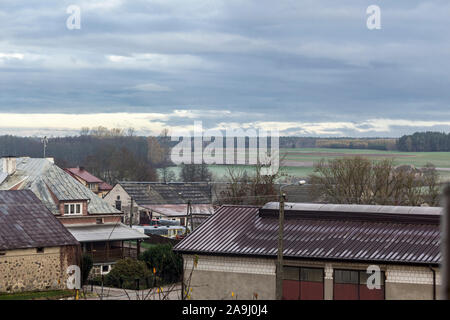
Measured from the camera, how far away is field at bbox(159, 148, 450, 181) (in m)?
78.9

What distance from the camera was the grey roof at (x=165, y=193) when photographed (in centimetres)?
7549

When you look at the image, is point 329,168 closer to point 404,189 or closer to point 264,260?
point 404,189

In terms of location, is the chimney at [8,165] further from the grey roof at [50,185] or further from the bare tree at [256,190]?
the bare tree at [256,190]

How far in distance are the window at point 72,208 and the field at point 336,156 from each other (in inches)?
1102

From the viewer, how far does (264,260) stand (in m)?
25.3

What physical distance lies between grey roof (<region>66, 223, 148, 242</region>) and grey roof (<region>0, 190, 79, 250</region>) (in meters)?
6.02

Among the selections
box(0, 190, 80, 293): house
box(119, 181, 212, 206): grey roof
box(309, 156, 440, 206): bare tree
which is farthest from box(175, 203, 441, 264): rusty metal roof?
box(119, 181, 212, 206): grey roof

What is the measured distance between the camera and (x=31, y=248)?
33.7 m

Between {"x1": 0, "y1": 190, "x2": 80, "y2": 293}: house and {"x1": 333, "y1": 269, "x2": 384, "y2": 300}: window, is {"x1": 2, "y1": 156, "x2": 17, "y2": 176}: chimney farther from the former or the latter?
{"x1": 333, "y1": 269, "x2": 384, "y2": 300}: window

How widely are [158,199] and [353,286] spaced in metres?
53.6

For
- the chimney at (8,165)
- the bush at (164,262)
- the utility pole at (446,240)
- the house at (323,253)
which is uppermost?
the chimney at (8,165)

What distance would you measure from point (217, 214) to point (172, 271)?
9.08 metres

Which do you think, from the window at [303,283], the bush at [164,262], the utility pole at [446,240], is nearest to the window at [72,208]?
the bush at [164,262]
